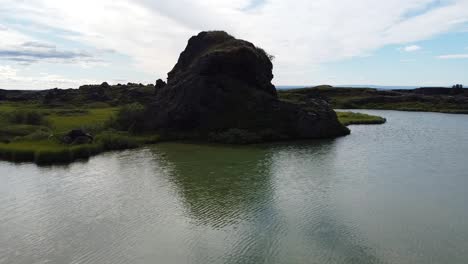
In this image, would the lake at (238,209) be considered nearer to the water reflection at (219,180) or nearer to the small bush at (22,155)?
the water reflection at (219,180)

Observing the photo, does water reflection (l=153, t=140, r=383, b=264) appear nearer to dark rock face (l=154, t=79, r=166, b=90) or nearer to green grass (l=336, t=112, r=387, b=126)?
dark rock face (l=154, t=79, r=166, b=90)

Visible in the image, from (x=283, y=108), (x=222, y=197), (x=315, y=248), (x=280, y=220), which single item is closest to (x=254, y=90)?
(x=283, y=108)

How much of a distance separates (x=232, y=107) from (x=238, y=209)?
38868mm

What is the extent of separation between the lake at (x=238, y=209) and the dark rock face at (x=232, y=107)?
15550 millimetres

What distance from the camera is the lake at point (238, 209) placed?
22.3 m

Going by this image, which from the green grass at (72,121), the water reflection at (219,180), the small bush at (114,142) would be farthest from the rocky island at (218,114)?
the water reflection at (219,180)

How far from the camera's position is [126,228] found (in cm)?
2603

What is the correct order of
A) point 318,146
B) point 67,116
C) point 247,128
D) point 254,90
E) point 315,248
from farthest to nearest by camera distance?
point 67,116 < point 254,90 < point 247,128 < point 318,146 < point 315,248

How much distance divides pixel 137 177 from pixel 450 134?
186 ft

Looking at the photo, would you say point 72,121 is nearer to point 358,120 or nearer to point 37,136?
point 37,136

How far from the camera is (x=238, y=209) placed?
29.4m

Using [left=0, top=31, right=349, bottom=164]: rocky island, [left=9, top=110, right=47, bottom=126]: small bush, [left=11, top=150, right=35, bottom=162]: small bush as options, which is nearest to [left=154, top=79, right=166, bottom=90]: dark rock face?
[left=0, top=31, right=349, bottom=164]: rocky island

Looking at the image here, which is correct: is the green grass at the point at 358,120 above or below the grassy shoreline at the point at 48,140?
below

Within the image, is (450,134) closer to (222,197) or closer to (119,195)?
(222,197)
